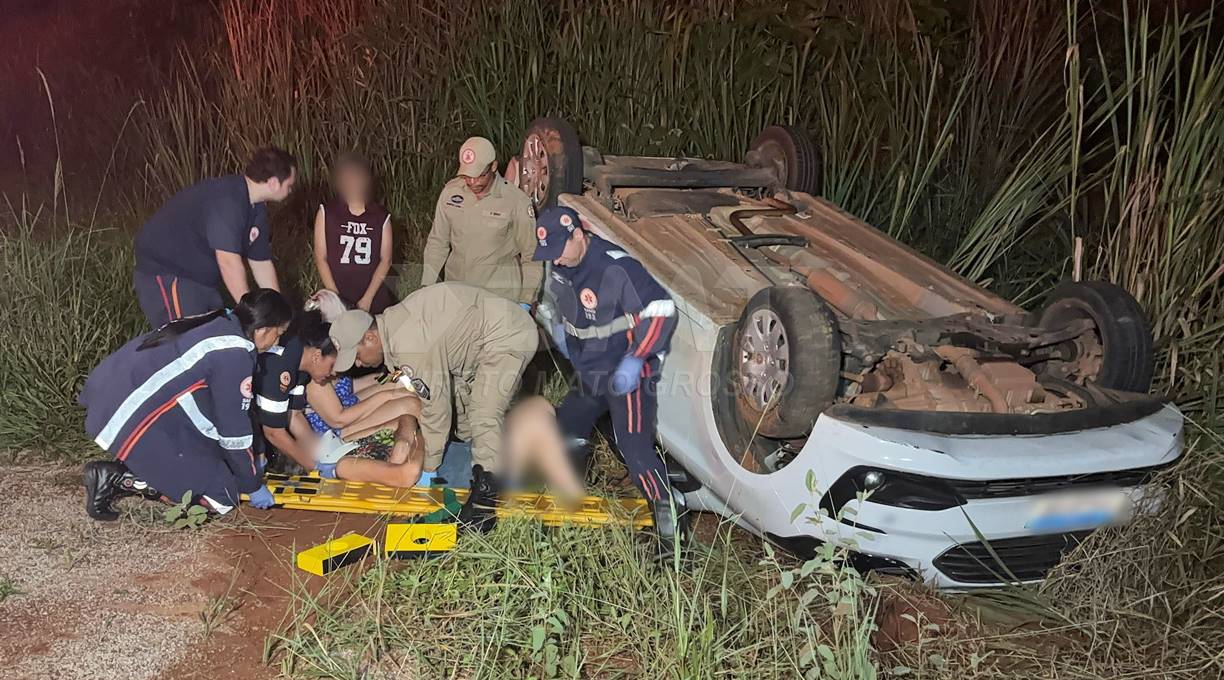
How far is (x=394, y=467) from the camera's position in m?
4.30

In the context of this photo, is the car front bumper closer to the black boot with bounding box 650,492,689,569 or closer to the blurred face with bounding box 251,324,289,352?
the black boot with bounding box 650,492,689,569

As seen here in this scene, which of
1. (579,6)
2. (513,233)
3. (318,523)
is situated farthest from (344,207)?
(579,6)

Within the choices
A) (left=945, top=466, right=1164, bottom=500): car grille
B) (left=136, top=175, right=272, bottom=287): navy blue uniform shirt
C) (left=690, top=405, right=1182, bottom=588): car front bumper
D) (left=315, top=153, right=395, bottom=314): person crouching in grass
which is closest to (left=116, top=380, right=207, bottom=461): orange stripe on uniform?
(left=136, top=175, right=272, bottom=287): navy blue uniform shirt

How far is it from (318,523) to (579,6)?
4.97 m

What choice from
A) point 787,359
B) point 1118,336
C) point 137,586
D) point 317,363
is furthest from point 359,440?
point 1118,336

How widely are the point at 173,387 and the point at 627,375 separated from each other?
1.91 metres

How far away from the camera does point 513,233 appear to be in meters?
5.32

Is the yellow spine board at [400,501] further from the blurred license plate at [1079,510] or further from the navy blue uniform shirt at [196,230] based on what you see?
the blurred license plate at [1079,510]

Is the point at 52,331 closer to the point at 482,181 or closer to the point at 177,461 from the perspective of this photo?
the point at 177,461

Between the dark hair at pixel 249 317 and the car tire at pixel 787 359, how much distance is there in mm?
2000

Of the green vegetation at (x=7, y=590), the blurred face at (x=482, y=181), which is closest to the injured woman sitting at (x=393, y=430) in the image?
the blurred face at (x=482, y=181)

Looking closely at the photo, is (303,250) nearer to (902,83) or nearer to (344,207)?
A: (344,207)

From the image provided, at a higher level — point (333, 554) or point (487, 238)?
point (487, 238)

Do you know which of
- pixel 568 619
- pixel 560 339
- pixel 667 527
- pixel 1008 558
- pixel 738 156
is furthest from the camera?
pixel 738 156
